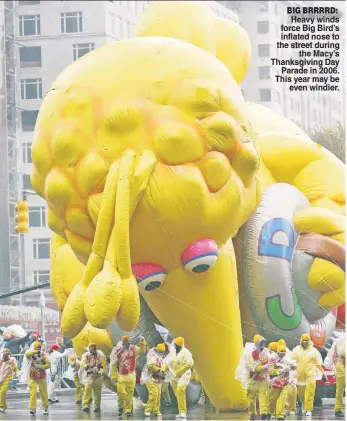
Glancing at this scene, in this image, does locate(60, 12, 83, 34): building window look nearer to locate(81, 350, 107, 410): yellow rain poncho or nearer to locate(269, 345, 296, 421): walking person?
locate(81, 350, 107, 410): yellow rain poncho

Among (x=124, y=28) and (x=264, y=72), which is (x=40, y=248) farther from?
(x=264, y=72)

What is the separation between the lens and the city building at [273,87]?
46469 millimetres

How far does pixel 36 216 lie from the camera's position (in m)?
64.2

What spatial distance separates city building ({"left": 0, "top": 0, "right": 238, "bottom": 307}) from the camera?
61.8m

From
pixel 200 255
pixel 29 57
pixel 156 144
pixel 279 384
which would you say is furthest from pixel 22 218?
pixel 29 57

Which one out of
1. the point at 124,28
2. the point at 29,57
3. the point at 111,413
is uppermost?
the point at 124,28

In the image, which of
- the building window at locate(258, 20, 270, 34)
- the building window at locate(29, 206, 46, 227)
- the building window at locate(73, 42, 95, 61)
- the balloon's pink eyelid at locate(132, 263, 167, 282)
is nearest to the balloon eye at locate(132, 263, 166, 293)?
the balloon's pink eyelid at locate(132, 263, 167, 282)

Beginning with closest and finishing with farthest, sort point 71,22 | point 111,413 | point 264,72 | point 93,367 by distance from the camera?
point 93,367 → point 111,413 → point 264,72 → point 71,22

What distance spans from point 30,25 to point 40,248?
33.1ft

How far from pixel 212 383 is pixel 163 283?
192 centimetres

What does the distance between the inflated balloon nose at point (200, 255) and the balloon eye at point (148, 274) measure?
0.37m

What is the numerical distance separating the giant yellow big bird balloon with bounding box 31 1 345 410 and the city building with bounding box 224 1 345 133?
19.3 m

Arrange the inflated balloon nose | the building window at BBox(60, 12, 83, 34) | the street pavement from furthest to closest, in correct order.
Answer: the building window at BBox(60, 12, 83, 34) → the street pavement → the inflated balloon nose

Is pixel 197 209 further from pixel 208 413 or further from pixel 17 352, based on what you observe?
pixel 17 352
